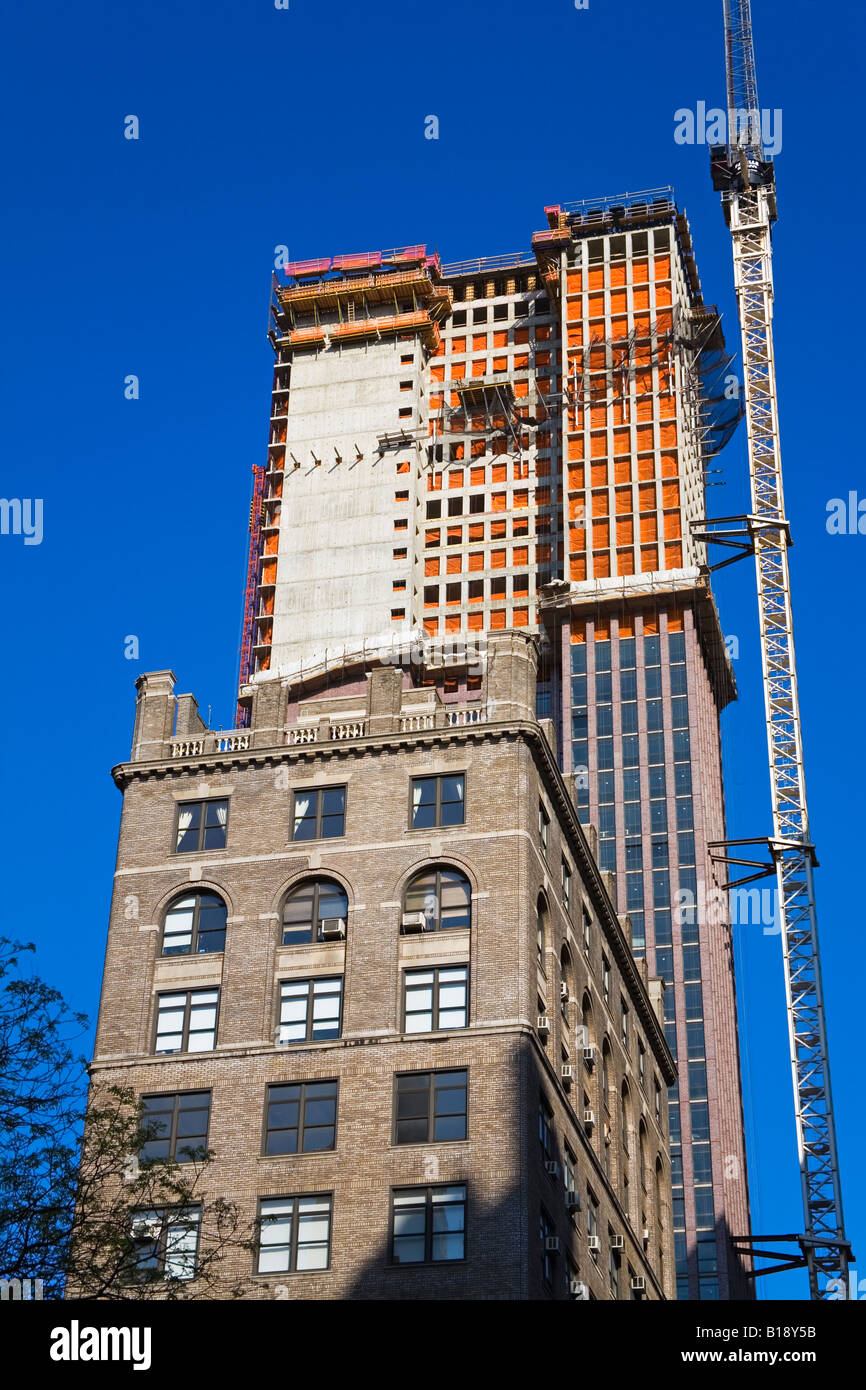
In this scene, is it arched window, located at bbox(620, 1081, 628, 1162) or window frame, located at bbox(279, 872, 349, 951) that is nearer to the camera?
window frame, located at bbox(279, 872, 349, 951)

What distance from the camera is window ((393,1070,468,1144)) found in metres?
67.9

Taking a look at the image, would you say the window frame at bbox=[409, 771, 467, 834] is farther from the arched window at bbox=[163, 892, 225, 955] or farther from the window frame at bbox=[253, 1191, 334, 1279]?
the window frame at bbox=[253, 1191, 334, 1279]

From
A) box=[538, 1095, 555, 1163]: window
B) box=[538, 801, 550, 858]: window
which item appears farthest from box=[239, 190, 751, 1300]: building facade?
box=[538, 1095, 555, 1163]: window

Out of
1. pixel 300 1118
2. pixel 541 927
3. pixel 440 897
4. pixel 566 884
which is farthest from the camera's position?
pixel 566 884

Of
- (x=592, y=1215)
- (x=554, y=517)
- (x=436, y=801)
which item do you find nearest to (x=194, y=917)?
(x=436, y=801)

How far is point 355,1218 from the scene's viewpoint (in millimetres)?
66625

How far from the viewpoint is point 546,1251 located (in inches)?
2665

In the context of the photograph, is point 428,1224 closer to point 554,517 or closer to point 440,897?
point 440,897

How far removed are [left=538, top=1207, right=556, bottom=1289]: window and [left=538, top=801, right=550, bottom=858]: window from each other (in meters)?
13.9

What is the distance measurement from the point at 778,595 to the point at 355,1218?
263ft

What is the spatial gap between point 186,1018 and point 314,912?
5709mm

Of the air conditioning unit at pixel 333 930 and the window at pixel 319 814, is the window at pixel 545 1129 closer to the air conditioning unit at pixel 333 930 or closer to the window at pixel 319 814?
the air conditioning unit at pixel 333 930
